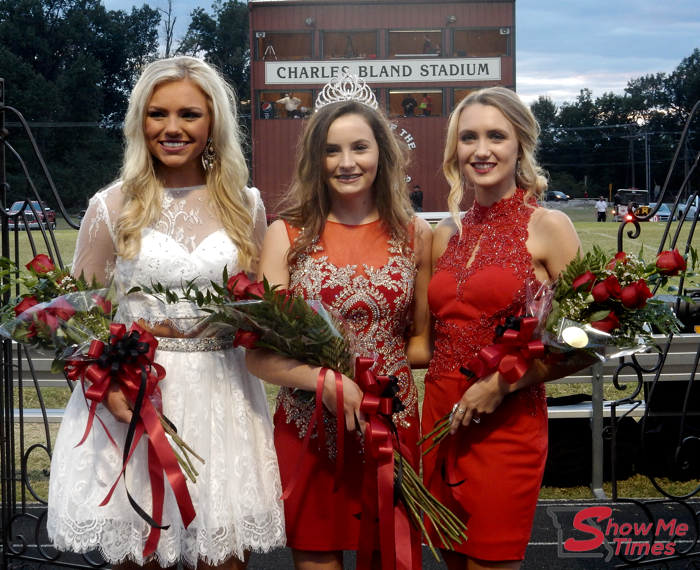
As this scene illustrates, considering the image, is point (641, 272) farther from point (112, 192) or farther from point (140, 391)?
point (112, 192)

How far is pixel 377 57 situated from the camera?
22234 mm

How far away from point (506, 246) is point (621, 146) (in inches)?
2583

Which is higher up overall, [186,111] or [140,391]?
[186,111]

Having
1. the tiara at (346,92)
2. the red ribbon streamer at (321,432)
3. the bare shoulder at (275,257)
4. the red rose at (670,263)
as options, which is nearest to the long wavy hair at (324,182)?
the bare shoulder at (275,257)

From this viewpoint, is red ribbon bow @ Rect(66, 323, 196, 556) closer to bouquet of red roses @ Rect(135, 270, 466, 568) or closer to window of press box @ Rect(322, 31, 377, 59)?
bouquet of red roses @ Rect(135, 270, 466, 568)

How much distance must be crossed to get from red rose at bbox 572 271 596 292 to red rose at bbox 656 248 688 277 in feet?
0.91

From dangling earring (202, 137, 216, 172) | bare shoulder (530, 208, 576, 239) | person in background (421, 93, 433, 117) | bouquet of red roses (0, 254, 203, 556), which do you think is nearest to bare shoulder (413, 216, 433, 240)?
bare shoulder (530, 208, 576, 239)

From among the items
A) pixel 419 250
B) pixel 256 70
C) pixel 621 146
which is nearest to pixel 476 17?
pixel 256 70

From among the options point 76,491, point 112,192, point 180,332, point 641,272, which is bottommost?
point 76,491

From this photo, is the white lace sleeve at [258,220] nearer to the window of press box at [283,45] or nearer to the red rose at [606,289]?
the red rose at [606,289]

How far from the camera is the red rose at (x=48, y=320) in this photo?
91.4 inches

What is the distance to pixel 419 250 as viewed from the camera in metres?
2.72

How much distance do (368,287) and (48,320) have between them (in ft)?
3.27

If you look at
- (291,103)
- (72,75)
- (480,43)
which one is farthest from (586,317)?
(72,75)
